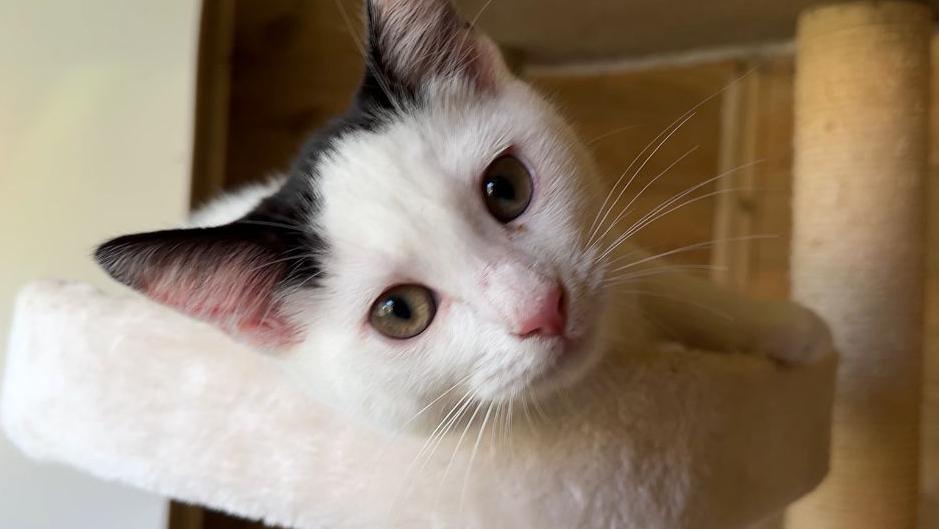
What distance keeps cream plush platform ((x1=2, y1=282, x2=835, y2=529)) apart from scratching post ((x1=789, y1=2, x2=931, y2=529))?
0.20 metres

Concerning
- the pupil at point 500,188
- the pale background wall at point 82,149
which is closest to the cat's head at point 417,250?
the pupil at point 500,188

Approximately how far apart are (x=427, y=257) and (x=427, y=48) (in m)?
0.28

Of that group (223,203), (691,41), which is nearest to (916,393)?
(691,41)

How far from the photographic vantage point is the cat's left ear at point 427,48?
79cm

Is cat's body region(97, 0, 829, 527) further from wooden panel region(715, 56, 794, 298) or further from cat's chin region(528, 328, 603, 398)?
wooden panel region(715, 56, 794, 298)

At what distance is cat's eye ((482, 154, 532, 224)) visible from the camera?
0.72 m

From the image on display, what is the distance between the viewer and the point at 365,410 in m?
0.75

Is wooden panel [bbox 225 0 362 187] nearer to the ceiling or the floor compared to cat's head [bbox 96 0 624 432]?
nearer to the ceiling

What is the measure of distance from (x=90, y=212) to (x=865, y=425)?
1441mm

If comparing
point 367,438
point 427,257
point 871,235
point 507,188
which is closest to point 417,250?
point 427,257

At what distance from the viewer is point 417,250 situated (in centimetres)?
67

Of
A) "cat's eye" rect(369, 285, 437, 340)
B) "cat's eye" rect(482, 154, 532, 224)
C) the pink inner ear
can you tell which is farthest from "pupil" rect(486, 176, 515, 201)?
the pink inner ear

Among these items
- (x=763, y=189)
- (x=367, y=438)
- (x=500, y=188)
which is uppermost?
(x=763, y=189)

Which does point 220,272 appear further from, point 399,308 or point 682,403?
point 682,403
